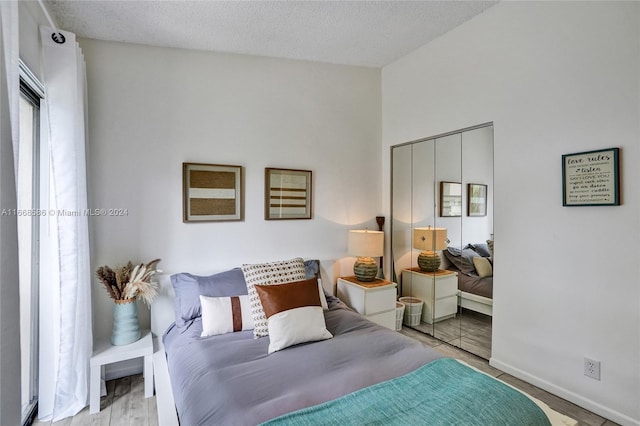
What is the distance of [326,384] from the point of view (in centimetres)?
158

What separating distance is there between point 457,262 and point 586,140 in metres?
1.33

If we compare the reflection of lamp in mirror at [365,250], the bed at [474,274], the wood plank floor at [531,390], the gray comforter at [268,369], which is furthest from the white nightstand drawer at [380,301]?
the gray comforter at [268,369]

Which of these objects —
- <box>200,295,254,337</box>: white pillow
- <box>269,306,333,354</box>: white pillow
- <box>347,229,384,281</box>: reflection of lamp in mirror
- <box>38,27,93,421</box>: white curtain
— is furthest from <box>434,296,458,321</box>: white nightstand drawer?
<box>38,27,93,421</box>: white curtain

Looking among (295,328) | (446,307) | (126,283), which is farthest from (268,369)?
(446,307)

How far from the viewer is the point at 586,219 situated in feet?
6.93

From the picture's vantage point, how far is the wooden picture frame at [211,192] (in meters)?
2.84

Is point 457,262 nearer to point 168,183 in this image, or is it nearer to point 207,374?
point 207,374

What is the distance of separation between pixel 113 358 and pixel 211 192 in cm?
141

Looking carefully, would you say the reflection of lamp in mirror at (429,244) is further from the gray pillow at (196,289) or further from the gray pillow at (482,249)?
the gray pillow at (196,289)

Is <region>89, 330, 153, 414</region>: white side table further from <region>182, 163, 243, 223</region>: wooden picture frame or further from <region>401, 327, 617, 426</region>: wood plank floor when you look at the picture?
<region>401, 327, 617, 426</region>: wood plank floor

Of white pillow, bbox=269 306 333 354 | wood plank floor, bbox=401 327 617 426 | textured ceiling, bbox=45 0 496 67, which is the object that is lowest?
wood plank floor, bbox=401 327 617 426

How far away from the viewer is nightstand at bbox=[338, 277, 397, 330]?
10.2 ft

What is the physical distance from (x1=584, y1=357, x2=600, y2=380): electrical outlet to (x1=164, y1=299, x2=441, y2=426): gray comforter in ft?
3.49

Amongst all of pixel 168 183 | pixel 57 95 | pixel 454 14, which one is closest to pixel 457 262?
pixel 454 14
